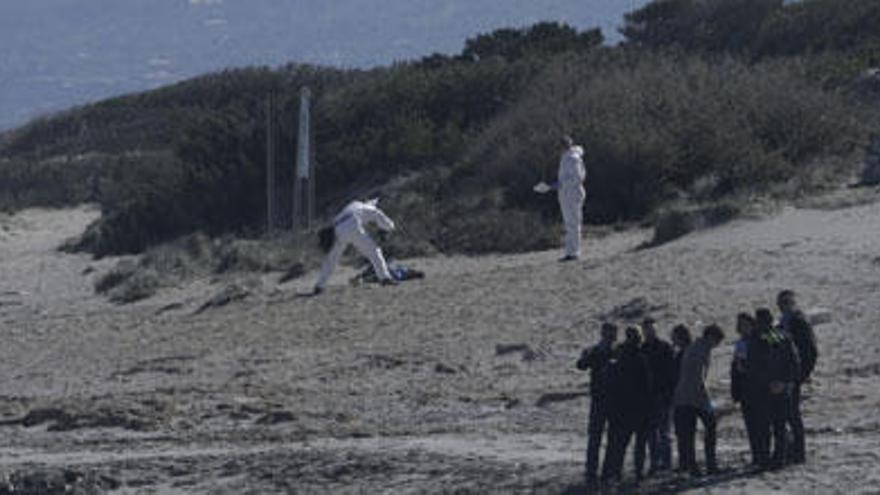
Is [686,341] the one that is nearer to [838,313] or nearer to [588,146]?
[838,313]

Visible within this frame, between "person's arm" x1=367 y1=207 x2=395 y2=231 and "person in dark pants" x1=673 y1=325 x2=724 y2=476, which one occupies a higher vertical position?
"person's arm" x1=367 y1=207 x2=395 y2=231

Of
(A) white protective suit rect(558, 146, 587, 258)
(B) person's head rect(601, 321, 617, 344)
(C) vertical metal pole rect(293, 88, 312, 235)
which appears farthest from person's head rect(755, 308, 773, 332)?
(C) vertical metal pole rect(293, 88, 312, 235)

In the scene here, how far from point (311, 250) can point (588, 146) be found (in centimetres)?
395

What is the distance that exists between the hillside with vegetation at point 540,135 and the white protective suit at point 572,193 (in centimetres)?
193

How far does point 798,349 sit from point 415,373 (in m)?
6.68

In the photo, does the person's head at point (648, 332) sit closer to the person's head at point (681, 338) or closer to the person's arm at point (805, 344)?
the person's head at point (681, 338)

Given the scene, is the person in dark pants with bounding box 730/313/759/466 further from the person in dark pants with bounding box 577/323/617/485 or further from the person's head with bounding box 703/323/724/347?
the person in dark pants with bounding box 577/323/617/485

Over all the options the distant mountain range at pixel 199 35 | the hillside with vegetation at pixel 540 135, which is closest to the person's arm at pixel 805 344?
the hillside with vegetation at pixel 540 135

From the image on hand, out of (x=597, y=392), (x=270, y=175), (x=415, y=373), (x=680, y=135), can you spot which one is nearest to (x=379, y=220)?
(x=415, y=373)

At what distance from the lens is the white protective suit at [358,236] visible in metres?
27.7

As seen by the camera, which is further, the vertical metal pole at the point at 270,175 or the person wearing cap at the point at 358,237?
the vertical metal pole at the point at 270,175

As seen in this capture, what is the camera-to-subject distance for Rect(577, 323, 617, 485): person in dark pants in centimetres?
1561

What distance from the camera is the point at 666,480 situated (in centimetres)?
1587

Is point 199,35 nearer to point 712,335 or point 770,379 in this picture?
point 712,335
